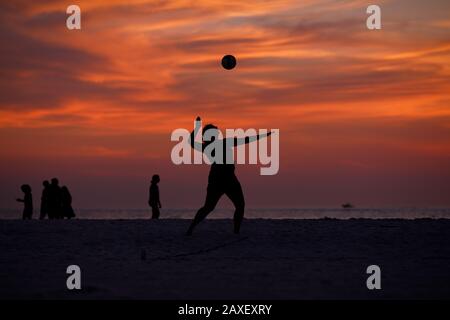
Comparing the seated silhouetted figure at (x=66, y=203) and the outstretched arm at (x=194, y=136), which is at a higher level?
the outstretched arm at (x=194, y=136)

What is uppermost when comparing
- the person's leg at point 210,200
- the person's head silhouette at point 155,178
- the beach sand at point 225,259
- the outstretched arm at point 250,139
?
the outstretched arm at point 250,139

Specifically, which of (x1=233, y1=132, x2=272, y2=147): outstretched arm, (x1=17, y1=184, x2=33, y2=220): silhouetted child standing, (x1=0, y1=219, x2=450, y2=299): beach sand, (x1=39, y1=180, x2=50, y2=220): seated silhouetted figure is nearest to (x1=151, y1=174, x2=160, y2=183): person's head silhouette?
(x1=39, y1=180, x2=50, y2=220): seated silhouetted figure

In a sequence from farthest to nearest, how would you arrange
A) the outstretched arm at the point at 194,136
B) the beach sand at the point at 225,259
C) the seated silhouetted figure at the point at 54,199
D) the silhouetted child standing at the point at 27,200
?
the silhouetted child standing at the point at 27,200
the seated silhouetted figure at the point at 54,199
the outstretched arm at the point at 194,136
the beach sand at the point at 225,259

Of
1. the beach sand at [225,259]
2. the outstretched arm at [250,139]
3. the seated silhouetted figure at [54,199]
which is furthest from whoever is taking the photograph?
the seated silhouetted figure at [54,199]

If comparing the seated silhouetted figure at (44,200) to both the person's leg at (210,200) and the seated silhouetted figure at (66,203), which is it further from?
the person's leg at (210,200)

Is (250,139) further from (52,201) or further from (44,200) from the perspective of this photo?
(44,200)

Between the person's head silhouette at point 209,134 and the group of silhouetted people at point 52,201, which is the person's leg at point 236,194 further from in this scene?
the group of silhouetted people at point 52,201

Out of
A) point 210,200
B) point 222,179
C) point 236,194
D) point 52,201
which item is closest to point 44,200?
point 52,201

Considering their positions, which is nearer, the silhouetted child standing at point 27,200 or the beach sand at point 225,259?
the beach sand at point 225,259

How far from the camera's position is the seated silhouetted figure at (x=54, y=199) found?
23.5m

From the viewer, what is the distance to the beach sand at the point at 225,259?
10.0 meters

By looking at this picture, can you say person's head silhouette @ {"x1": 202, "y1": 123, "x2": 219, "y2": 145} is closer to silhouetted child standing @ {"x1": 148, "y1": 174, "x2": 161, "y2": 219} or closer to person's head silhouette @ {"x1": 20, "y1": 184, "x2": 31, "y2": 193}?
silhouetted child standing @ {"x1": 148, "y1": 174, "x2": 161, "y2": 219}

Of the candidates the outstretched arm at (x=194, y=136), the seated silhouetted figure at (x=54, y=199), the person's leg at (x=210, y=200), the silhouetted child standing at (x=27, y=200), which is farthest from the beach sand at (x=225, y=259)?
the silhouetted child standing at (x=27, y=200)

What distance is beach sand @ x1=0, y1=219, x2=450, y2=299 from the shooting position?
1005 cm
